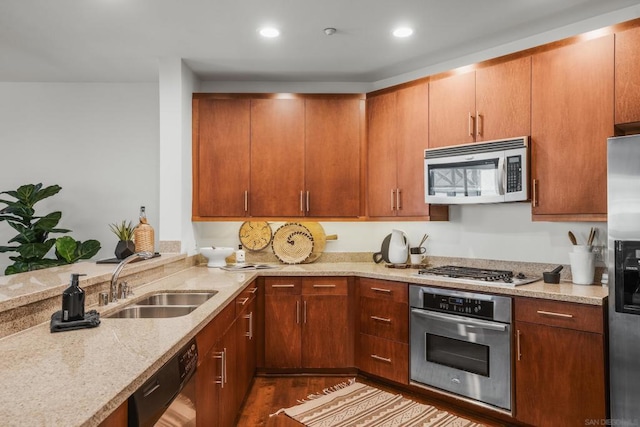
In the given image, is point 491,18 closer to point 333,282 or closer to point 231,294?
point 333,282

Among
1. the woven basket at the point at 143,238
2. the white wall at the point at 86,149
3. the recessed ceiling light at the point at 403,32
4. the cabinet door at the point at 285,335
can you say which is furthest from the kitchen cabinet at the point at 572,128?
the white wall at the point at 86,149

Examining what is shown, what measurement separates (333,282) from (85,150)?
2.72m

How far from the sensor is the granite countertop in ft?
3.34

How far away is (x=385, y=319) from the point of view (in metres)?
3.33

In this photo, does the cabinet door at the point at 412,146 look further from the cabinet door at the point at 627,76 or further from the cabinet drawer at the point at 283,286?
the cabinet door at the point at 627,76

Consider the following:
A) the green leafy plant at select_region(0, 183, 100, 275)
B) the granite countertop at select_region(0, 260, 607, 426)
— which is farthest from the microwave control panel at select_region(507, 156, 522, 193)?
the green leafy plant at select_region(0, 183, 100, 275)

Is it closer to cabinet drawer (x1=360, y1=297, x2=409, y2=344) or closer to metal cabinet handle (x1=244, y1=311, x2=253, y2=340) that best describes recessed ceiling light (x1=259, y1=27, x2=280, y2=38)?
metal cabinet handle (x1=244, y1=311, x2=253, y2=340)

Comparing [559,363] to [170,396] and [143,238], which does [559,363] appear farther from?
[143,238]

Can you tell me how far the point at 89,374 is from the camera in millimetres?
1238

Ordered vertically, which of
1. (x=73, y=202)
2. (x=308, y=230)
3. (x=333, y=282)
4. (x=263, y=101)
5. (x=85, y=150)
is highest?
(x=263, y=101)

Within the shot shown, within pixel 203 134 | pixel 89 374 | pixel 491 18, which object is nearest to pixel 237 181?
pixel 203 134

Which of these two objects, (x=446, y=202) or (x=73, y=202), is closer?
(x=446, y=202)

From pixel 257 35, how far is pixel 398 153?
56.4 inches

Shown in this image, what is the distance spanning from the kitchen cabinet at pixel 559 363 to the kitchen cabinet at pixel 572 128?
24.2 inches
